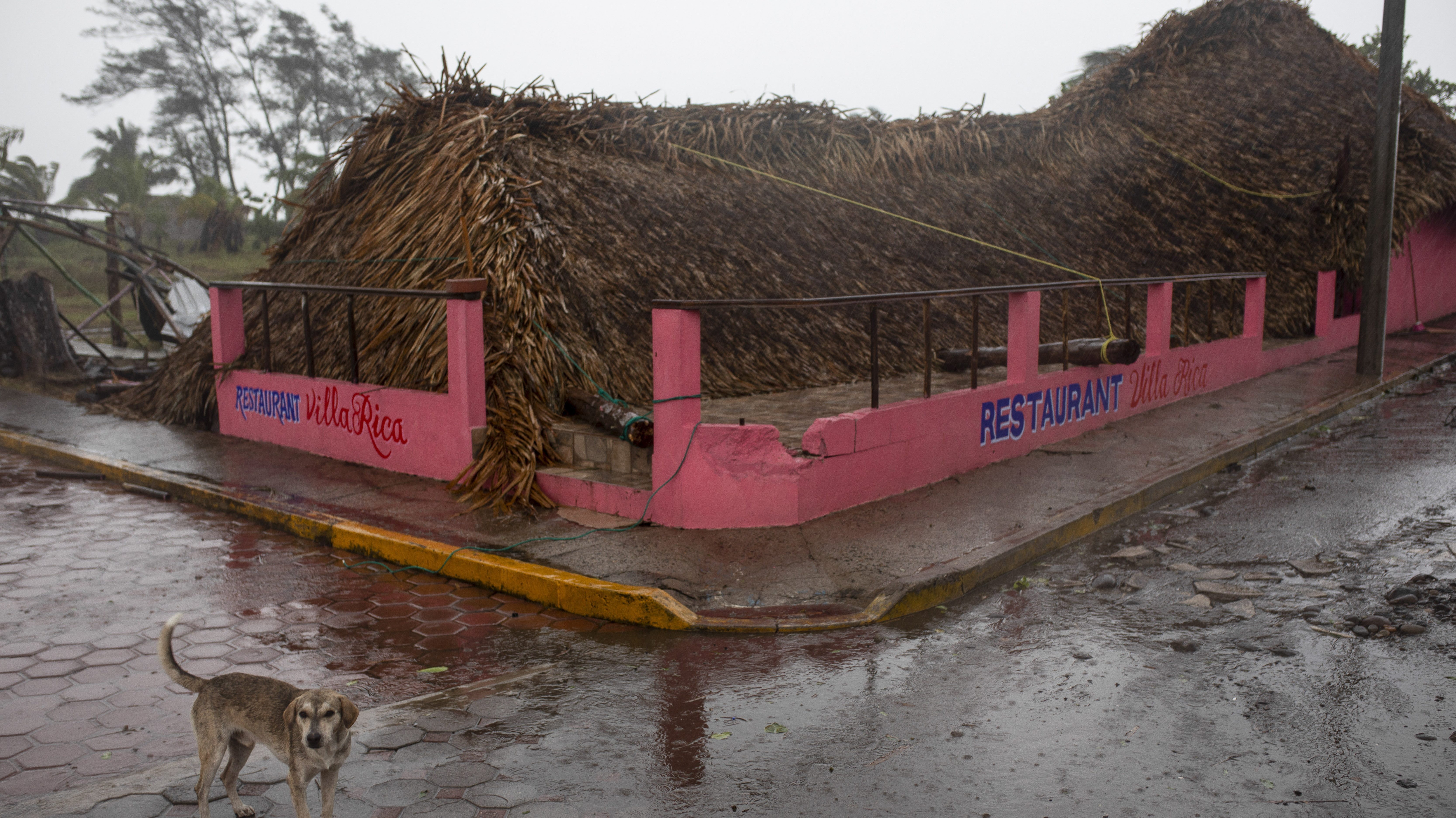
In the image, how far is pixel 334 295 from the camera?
10.1 metres

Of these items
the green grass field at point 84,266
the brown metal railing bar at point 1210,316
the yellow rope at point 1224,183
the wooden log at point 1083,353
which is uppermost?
the yellow rope at point 1224,183

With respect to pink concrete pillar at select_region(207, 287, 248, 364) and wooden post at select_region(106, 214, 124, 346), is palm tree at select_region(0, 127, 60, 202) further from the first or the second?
pink concrete pillar at select_region(207, 287, 248, 364)

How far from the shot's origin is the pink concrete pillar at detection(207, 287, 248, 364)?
9.93 metres

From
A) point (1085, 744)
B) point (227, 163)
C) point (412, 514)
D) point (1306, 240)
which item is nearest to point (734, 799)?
point (1085, 744)

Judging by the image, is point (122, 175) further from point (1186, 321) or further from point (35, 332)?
point (1186, 321)

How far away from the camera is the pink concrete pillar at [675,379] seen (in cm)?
630

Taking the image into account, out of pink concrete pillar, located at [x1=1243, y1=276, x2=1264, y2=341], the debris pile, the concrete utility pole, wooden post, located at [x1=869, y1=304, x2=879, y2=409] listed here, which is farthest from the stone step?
the concrete utility pole

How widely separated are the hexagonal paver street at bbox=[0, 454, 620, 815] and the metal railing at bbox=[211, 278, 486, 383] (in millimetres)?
1850

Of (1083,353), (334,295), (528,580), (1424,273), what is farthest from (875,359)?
(1424,273)

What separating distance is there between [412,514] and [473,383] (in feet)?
3.46

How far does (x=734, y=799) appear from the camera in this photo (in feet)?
11.4

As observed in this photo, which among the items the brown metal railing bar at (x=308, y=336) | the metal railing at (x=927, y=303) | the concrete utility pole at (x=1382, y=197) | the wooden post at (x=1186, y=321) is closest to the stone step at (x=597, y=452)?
the metal railing at (x=927, y=303)

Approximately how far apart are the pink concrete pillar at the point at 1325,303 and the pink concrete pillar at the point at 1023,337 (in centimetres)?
847

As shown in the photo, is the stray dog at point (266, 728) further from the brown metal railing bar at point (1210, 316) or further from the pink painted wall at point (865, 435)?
the brown metal railing bar at point (1210, 316)
